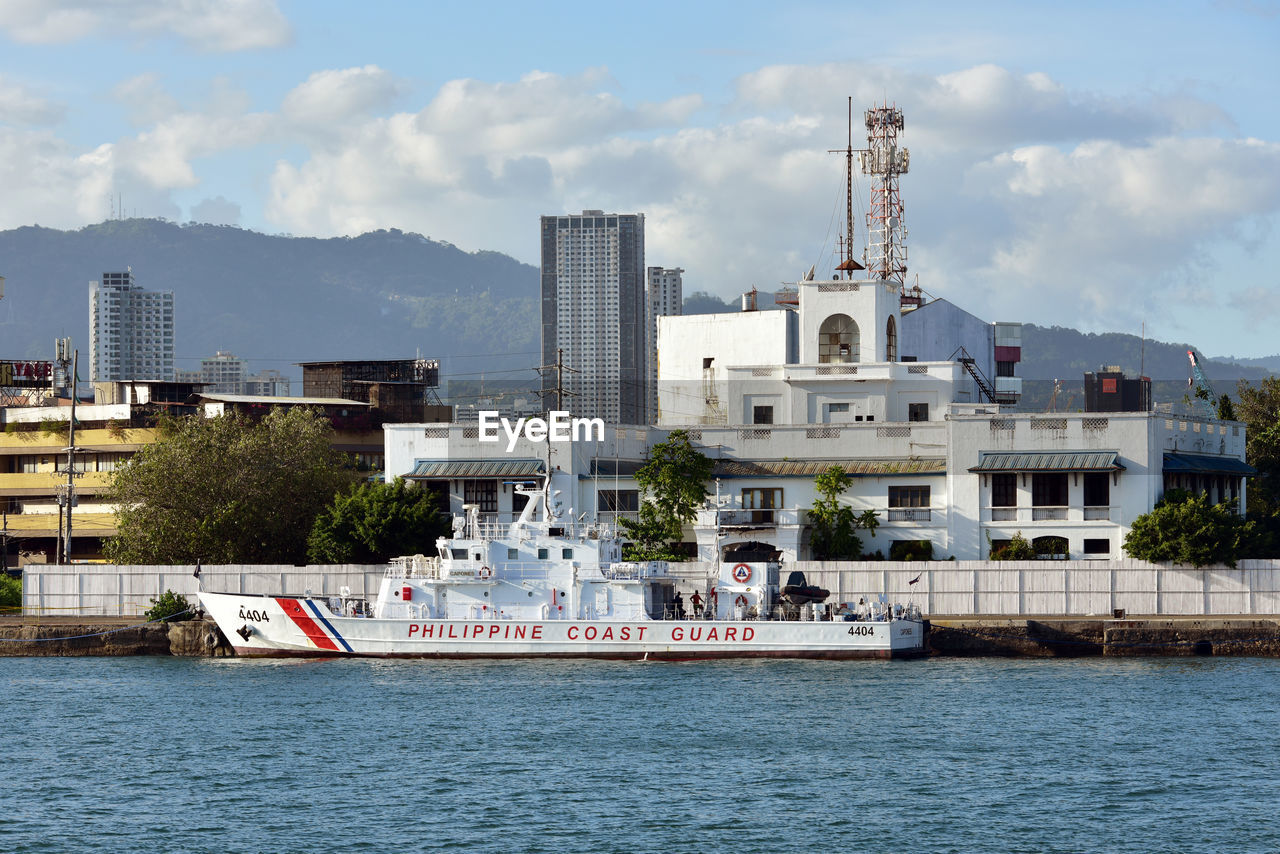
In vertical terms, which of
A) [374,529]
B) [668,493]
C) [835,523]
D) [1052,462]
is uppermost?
[1052,462]

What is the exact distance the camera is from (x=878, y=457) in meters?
70.8

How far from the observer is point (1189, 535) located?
200ft

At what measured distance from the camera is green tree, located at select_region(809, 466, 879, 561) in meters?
66.6

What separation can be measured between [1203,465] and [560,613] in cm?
2799

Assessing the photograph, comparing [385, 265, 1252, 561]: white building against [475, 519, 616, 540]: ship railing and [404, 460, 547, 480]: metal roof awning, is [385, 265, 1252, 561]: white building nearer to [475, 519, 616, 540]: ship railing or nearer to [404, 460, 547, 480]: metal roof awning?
[404, 460, 547, 480]: metal roof awning

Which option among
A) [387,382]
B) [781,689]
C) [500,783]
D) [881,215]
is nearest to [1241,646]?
[781,689]

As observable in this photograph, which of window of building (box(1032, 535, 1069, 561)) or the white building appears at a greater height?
the white building

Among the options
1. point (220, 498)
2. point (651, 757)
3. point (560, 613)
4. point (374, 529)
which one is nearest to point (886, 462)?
point (560, 613)

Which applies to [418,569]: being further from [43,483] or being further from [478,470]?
[43,483]

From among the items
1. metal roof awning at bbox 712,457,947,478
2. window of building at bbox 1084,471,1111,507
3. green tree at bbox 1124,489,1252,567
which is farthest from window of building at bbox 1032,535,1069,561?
metal roof awning at bbox 712,457,947,478

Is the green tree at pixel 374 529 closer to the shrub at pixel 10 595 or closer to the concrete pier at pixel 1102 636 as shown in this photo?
the shrub at pixel 10 595

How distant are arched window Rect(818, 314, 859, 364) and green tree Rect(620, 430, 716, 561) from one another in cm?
1460

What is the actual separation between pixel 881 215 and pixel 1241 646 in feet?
178

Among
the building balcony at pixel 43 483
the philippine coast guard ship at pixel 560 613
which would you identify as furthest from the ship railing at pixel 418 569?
the building balcony at pixel 43 483
